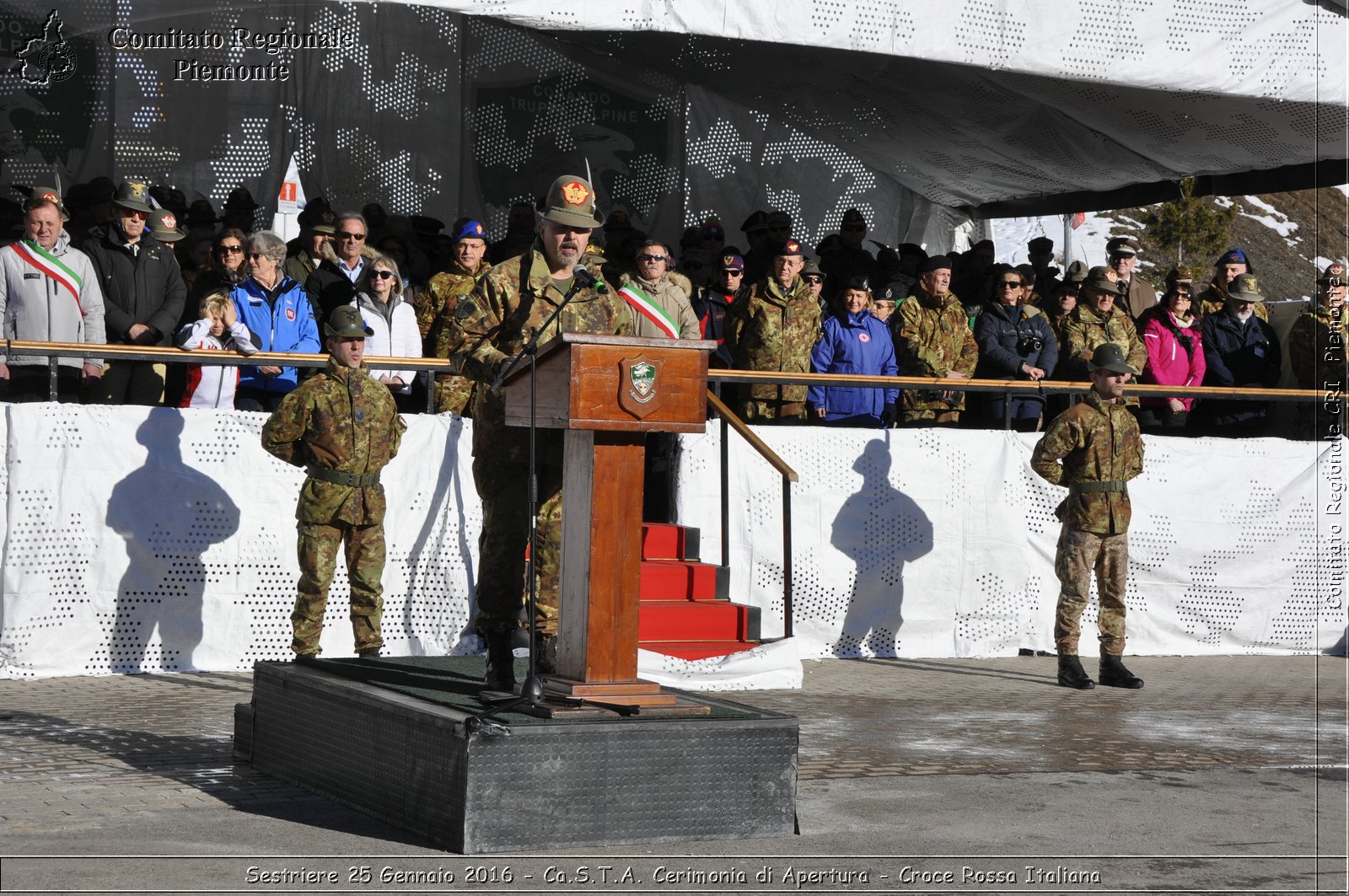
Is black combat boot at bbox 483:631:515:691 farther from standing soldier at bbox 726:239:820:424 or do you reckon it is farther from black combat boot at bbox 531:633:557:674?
standing soldier at bbox 726:239:820:424

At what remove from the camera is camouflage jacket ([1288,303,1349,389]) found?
46.5 feet

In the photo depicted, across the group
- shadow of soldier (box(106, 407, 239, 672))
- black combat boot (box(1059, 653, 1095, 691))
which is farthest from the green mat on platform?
black combat boot (box(1059, 653, 1095, 691))

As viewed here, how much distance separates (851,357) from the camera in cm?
1277

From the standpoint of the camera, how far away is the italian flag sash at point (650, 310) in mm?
11070

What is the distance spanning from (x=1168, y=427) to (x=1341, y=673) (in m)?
2.48

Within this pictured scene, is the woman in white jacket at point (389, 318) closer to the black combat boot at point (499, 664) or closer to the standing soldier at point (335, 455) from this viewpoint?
the standing soldier at point (335, 455)

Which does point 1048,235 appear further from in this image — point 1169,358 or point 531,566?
point 531,566

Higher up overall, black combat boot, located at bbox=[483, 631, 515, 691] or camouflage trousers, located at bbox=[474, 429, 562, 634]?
camouflage trousers, located at bbox=[474, 429, 562, 634]

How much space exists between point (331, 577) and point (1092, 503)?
5.02 metres

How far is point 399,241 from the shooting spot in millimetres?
13117

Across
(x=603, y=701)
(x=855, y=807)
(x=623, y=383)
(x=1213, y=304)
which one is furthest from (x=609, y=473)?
(x=1213, y=304)

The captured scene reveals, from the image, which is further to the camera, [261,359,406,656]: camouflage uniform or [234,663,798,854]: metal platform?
[261,359,406,656]: camouflage uniform

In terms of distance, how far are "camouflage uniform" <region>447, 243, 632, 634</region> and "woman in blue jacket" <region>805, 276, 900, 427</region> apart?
5728mm

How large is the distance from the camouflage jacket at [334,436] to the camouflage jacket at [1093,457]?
4.43 m
